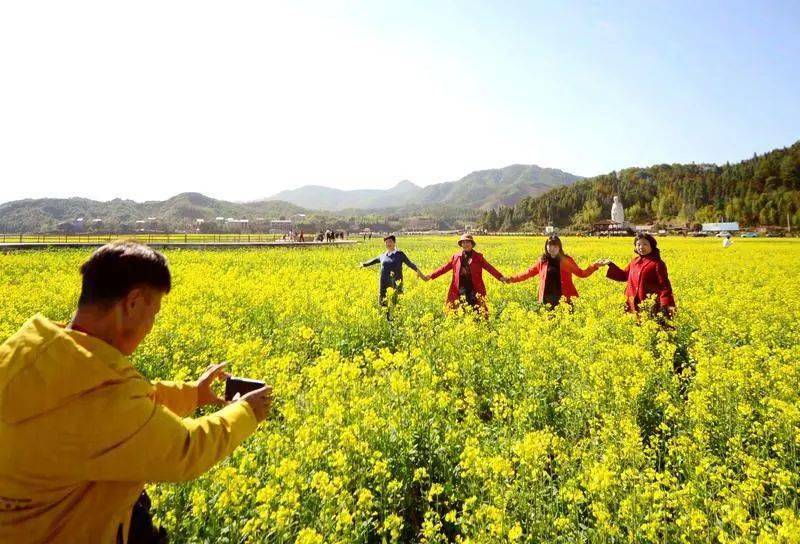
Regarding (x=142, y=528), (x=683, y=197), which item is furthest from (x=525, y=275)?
(x=683, y=197)

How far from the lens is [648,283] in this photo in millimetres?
7348

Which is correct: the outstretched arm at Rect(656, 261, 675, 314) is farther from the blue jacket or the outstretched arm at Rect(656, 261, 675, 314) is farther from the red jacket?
the blue jacket

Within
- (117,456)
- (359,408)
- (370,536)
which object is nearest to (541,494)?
(370,536)

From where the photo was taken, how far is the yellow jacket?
1467mm

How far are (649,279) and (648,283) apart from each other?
0.22ft

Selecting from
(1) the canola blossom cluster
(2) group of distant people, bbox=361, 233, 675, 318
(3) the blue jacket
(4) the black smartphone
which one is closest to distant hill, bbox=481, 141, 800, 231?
(2) group of distant people, bbox=361, 233, 675, 318

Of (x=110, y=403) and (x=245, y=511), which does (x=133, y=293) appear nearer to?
(x=110, y=403)

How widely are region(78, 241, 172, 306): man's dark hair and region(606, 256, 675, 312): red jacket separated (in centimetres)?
733

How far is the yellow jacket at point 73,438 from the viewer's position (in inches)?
57.7

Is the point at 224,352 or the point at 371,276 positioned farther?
the point at 371,276

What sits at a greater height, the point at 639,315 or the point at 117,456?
the point at 117,456

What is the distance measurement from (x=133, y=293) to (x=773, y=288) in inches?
578

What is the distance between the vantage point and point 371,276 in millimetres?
14641

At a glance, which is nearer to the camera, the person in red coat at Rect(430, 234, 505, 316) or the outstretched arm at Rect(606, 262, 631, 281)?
the outstretched arm at Rect(606, 262, 631, 281)
